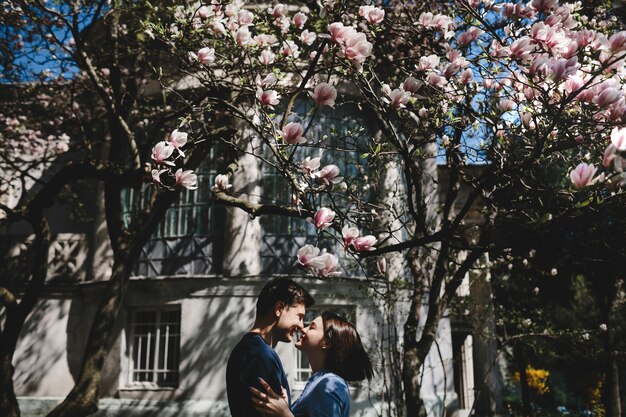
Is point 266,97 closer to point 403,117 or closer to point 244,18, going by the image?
point 244,18

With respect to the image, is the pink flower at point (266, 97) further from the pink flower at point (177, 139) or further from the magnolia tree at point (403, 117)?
the pink flower at point (177, 139)

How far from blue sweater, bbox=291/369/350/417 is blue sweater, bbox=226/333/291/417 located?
0.87 ft

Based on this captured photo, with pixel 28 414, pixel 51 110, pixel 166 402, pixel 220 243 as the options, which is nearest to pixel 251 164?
pixel 220 243

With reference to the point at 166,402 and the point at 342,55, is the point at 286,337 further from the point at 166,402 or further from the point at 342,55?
the point at 166,402

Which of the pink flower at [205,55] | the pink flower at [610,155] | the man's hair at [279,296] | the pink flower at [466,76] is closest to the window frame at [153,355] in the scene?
the pink flower at [205,55]

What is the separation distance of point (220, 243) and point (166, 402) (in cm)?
333

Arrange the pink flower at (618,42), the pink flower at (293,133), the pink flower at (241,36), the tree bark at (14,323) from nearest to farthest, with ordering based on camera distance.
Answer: the pink flower at (618,42) → the pink flower at (293,133) → the pink flower at (241,36) → the tree bark at (14,323)

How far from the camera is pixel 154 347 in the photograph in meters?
12.3

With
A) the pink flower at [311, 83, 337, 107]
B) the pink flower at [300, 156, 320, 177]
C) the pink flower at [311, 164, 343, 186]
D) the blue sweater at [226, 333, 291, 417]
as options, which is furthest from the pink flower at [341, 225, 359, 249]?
the blue sweater at [226, 333, 291, 417]

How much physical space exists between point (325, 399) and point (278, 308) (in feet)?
1.97

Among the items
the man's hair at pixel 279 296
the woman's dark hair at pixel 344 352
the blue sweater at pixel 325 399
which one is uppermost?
the man's hair at pixel 279 296

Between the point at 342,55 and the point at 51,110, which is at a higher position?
the point at 51,110

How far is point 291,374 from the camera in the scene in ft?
38.0

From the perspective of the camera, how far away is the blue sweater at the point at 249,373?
318cm
